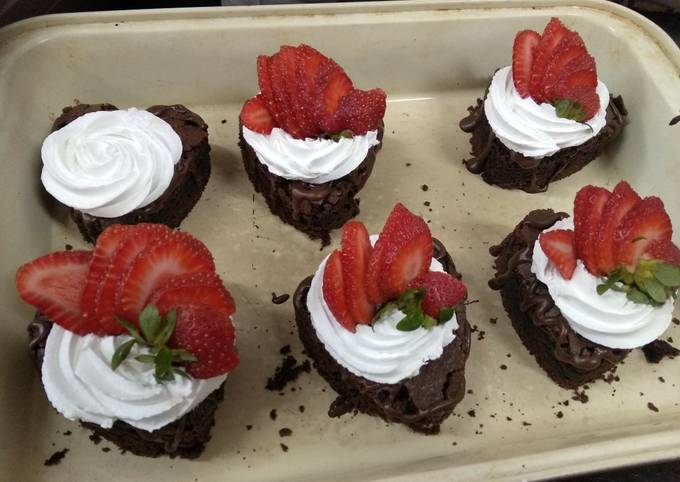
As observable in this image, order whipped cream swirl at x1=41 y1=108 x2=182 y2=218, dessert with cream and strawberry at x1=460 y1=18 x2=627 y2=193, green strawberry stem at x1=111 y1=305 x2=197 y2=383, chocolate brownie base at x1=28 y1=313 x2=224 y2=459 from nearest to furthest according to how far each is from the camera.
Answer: green strawberry stem at x1=111 y1=305 x2=197 y2=383
chocolate brownie base at x1=28 y1=313 x2=224 y2=459
whipped cream swirl at x1=41 y1=108 x2=182 y2=218
dessert with cream and strawberry at x1=460 y1=18 x2=627 y2=193

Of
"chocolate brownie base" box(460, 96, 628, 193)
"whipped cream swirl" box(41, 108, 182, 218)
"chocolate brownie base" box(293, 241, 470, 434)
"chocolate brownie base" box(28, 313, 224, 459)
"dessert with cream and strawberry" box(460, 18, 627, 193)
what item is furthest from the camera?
"chocolate brownie base" box(460, 96, 628, 193)

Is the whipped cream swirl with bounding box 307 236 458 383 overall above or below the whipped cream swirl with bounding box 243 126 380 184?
below

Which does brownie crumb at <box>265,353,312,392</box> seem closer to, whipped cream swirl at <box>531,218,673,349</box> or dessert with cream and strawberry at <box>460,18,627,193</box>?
whipped cream swirl at <box>531,218,673,349</box>

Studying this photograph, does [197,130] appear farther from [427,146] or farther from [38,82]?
[427,146]

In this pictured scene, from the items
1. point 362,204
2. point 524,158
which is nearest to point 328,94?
point 362,204

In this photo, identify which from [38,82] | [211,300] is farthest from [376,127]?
[38,82]

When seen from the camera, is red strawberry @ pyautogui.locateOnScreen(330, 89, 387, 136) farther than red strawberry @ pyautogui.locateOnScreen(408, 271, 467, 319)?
Yes

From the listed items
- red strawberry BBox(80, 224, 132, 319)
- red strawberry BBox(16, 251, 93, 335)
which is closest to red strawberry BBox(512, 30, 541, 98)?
red strawberry BBox(80, 224, 132, 319)
